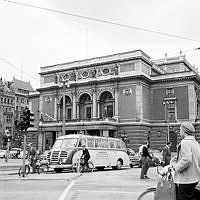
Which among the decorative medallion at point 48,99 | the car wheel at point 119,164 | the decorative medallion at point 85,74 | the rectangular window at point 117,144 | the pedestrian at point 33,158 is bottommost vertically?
the car wheel at point 119,164

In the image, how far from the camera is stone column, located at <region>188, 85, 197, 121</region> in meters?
57.0

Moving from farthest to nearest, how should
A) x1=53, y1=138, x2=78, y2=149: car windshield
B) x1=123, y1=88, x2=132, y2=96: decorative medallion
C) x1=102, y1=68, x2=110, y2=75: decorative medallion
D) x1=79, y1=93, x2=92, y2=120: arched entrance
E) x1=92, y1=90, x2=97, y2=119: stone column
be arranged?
→ 1. x1=79, y1=93, x2=92, y2=120: arched entrance
2. x1=92, y1=90, x2=97, y2=119: stone column
3. x1=102, y1=68, x2=110, y2=75: decorative medallion
4. x1=123, y1=88, x2=132, y2=96: decorative medallion
5. x1=53, y1=138, x2=78, y2=149: car windshield

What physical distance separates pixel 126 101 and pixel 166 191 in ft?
174

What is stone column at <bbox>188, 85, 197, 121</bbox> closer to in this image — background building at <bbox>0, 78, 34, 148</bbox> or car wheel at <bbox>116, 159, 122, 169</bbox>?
car wheel at <bbox>116, 159, 122, 169</bbox>

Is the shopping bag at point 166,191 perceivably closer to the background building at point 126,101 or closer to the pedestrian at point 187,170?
the pedestrian at point 187,170

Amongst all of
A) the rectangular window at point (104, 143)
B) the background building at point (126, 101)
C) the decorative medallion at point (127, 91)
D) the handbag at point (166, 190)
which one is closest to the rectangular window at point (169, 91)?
the background building at point (126, 101)

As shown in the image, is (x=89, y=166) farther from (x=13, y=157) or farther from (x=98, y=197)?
(x=13, y=157)

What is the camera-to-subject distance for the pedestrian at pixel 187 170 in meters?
5.52

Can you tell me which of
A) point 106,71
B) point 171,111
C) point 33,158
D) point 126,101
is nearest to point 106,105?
point 126,101

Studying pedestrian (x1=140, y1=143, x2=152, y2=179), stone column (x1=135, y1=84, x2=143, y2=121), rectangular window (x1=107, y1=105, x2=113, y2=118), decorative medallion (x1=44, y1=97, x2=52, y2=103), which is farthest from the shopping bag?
decorative medallion (x1=44, y1=97, x2=52, y2=103)

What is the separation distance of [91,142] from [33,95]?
51.6 meters

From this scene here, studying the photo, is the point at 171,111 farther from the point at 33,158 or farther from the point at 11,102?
the point at 11,102

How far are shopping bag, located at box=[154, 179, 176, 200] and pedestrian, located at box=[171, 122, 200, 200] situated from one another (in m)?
0.09

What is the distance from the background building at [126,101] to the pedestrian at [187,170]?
48.8 meters
